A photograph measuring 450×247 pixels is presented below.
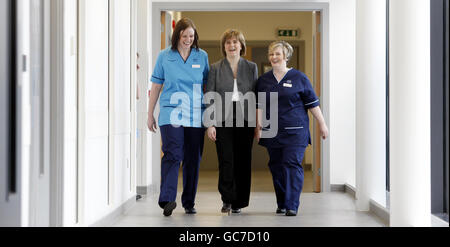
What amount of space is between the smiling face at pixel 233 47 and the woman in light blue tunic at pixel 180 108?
17 centimetres

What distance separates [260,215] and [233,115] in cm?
71

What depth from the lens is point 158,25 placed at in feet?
17.9

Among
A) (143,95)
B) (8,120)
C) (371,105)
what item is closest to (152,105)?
(143,95)

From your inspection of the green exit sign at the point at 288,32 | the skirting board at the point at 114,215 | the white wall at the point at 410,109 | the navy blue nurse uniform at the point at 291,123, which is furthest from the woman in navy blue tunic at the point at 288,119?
the green exit sign at the point at 288,32

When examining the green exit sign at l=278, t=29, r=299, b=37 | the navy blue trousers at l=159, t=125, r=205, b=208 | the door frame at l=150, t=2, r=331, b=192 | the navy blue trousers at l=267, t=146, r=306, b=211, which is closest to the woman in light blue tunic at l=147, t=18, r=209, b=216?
the navy blue trousers at l=159, t=125, r=205, b=208

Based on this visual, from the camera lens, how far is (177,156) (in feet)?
12.6

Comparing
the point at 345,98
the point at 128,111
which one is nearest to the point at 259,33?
the point at 345,98

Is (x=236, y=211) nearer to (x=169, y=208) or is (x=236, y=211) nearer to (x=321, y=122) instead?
(x=169, y=208)

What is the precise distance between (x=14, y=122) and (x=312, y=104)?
7.45 feet

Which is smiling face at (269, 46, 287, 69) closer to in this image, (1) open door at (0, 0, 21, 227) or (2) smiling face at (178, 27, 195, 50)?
(2) smiling face at (178, 27, 195, 50)

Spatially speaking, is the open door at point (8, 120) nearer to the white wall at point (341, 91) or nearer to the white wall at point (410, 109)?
the white wall at point (410, 109)

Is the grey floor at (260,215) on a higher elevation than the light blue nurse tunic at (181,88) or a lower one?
lower

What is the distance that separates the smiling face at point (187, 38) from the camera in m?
3.92
